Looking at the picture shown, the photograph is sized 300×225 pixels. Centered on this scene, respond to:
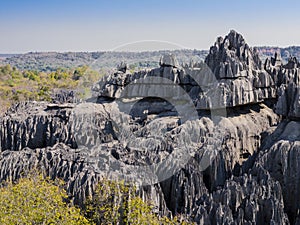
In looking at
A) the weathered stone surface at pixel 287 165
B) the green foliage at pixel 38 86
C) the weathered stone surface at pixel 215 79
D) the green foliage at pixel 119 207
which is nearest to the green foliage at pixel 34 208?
the green foliage at pixel 119 207

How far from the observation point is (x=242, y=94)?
101ft

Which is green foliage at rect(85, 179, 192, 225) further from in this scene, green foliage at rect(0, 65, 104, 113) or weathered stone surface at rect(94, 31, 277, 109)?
green foliage at rect(0, 65, 104, 113)

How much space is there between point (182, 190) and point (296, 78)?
15063mm

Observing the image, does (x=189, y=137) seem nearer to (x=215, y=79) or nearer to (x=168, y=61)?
(x=215, y=79)

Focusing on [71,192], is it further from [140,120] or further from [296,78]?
[296,78]

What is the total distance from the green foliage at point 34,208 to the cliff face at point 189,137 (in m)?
3.27

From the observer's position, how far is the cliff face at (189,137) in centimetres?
2142

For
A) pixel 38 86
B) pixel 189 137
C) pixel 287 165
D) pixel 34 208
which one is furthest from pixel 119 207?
pixel 38 86

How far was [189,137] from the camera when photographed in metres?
29.3

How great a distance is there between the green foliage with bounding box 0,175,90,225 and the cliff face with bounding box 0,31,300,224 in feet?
10.7

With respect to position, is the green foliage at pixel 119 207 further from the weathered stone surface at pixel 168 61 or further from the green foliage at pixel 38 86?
the green foliage at pixel 38 86

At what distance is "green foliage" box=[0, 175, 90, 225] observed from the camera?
17141 millimetres

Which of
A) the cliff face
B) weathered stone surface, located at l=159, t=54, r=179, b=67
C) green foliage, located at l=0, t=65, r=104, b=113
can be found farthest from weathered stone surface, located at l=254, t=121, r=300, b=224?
green foliage, located at l=0, t=65, r=104, b=113

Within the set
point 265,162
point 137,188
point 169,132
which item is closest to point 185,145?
point 169,132
